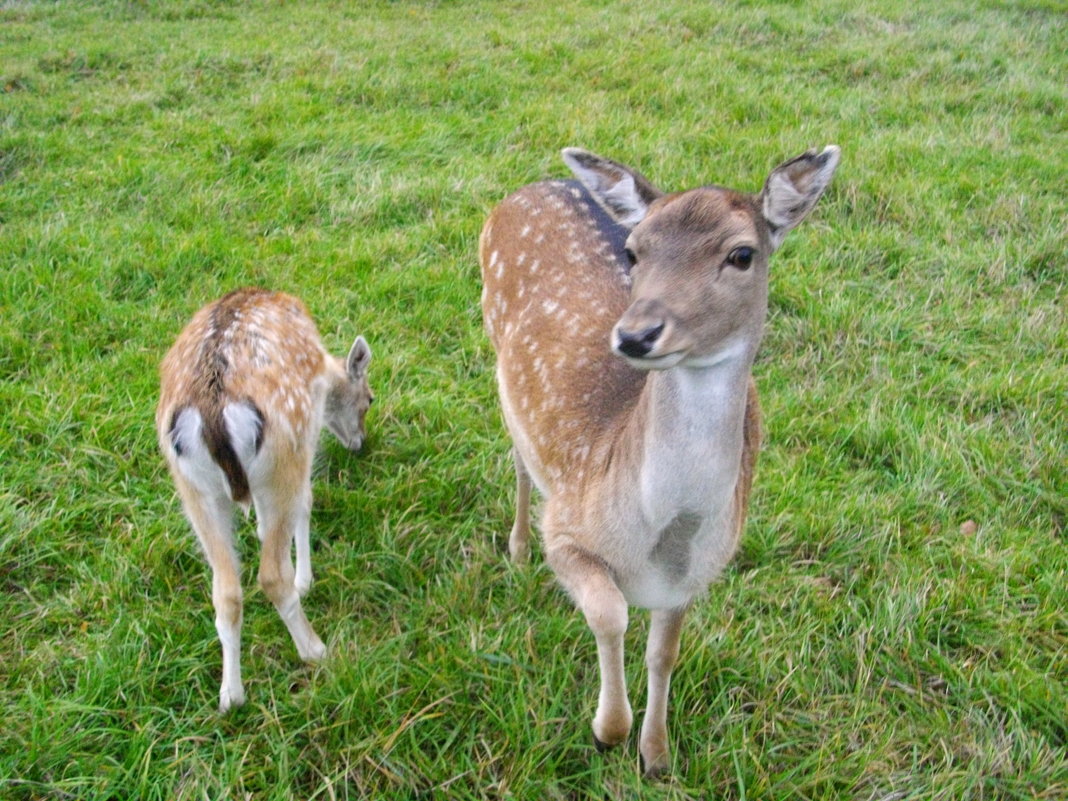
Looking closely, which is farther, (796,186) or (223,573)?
(223,573)

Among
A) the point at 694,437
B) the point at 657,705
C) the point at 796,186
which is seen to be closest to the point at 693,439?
the point at 694,437

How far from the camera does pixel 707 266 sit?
6.92 ft

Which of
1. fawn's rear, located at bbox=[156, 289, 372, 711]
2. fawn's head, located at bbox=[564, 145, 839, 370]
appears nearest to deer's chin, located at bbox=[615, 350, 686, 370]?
fawn's head, located at bbox=[564, 145, 839, 370]

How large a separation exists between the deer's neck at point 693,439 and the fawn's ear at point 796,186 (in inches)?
14.0

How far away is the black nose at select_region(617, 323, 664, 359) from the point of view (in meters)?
1.95

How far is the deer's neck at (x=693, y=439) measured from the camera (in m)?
2.17

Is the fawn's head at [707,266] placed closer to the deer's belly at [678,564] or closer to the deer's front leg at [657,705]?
the deer's belly at [678,564]

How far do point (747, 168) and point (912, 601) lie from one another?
11.2 feet

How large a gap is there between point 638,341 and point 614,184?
0.67 m

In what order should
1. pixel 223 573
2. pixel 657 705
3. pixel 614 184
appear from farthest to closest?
1. pixel 223 573
2. pixel 657 705
3. pixel 614 184

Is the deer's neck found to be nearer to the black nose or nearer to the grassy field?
the black nose

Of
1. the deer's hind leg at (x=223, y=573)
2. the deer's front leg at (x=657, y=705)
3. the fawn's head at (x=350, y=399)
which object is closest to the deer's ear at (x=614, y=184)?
the deer's front leg at (x=657, y=705)

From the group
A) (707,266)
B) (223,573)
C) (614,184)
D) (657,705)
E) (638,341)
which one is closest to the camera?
(638,341)

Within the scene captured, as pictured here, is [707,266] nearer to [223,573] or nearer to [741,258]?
[741,258]
